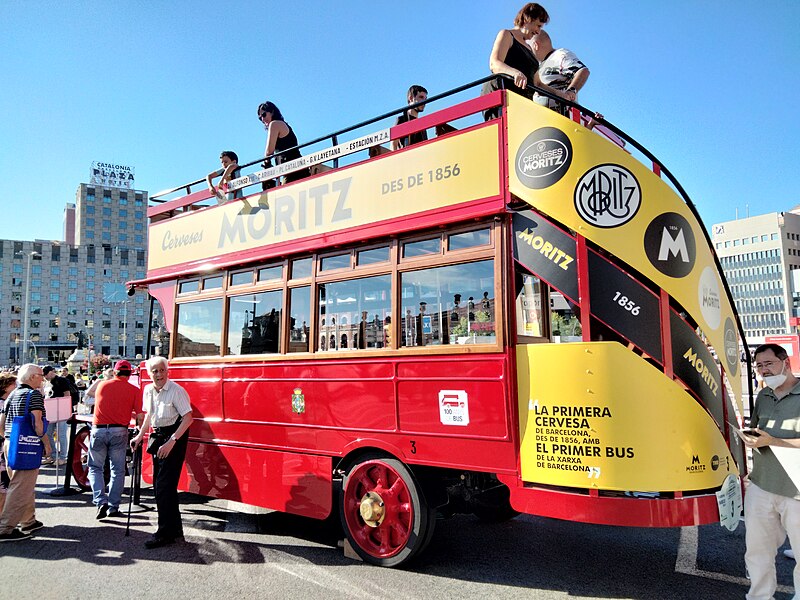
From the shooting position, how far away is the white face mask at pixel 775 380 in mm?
3971

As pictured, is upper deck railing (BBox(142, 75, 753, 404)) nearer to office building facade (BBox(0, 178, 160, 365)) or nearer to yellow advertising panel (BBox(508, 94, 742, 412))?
yellow advertising panel (BBox(508, 94, 742, 412))

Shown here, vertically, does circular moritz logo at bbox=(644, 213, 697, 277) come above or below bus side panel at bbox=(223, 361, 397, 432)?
above

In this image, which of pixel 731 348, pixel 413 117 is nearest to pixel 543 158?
pixel 731 348

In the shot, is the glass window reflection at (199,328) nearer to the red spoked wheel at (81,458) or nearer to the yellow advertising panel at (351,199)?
the yellow advertising panel at (351,199)

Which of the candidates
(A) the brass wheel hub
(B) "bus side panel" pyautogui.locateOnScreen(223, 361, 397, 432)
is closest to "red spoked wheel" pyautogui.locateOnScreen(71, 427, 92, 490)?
(B) "bus side panel" pyautogui.locateOnScreen(223, 361, 397, 432)

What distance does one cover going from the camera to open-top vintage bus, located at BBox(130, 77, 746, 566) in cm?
404

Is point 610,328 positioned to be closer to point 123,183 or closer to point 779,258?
point 779,258

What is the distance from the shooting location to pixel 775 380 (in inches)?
157

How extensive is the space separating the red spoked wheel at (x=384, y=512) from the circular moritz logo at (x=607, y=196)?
2.45 m

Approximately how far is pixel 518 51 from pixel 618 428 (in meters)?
3.22

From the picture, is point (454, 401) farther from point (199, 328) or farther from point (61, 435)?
point (61, 435)

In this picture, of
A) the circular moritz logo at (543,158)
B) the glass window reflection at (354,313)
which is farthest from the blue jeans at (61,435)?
the circular moritz logo at (543,158)

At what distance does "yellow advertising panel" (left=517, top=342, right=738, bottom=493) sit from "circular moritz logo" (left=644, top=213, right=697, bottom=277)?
704mm

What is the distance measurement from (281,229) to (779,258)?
126772 mm
